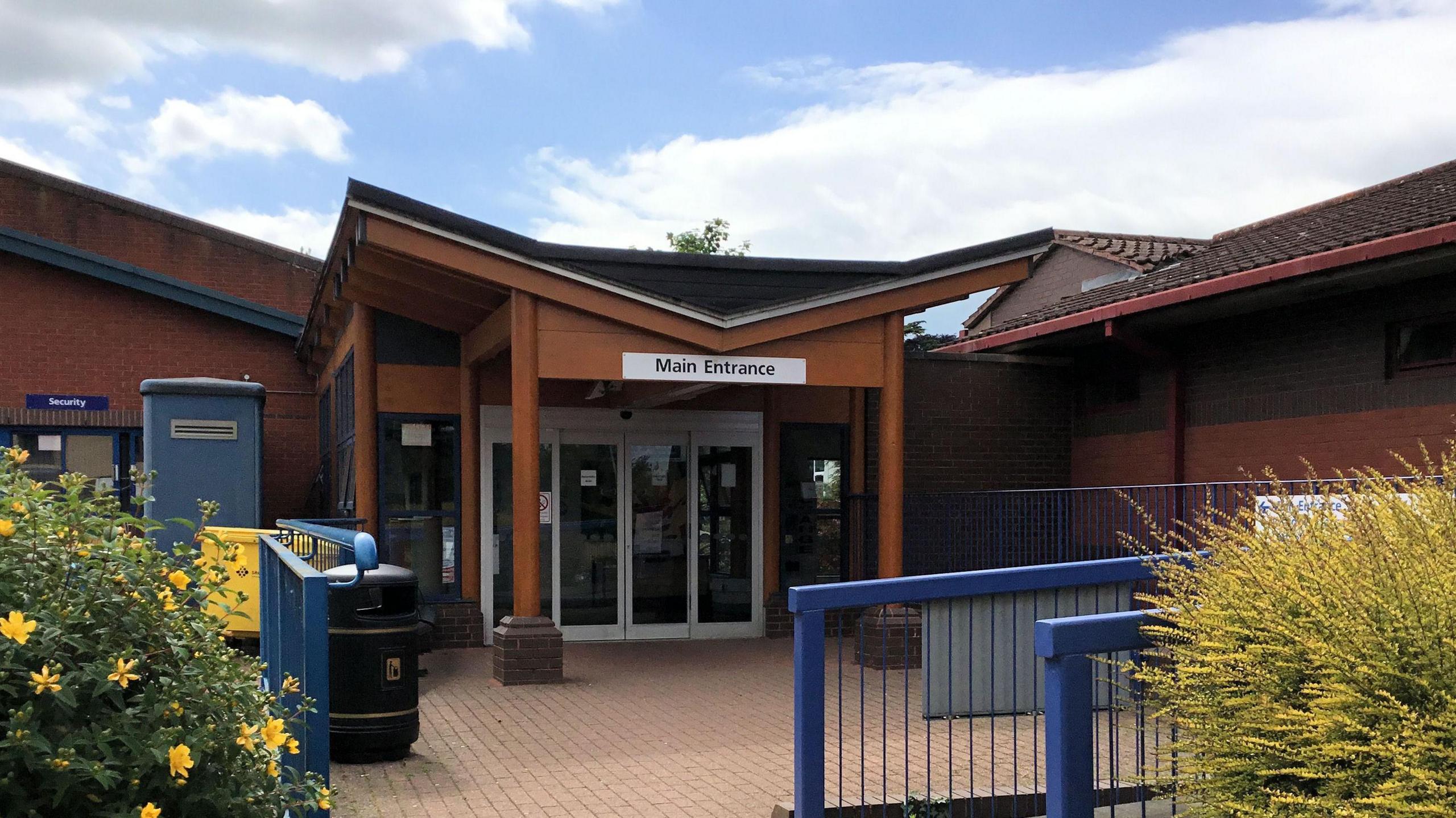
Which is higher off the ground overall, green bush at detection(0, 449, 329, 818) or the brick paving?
green bush at detection(0, 449, 329, 818)

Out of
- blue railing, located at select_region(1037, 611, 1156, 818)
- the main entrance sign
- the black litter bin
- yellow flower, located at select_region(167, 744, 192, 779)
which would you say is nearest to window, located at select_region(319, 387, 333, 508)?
the main entrance sign

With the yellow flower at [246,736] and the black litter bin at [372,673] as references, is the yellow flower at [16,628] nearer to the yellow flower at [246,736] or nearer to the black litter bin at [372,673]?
the yellow flower at [246,736]

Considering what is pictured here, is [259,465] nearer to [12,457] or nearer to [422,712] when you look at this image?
[422,712]

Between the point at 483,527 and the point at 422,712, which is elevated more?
the point at 483,527

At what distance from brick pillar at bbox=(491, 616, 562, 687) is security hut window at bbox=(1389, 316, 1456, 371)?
7.30 m

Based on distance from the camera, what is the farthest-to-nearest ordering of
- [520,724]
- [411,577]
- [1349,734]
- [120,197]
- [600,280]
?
[120,197], [600,280], [520,724], [411,577], [1349,734]

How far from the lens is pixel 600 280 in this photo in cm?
1133

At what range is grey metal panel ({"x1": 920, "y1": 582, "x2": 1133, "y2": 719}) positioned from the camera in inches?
244

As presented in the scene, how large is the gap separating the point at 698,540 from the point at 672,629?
3.31ft

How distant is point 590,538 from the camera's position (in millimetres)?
14102

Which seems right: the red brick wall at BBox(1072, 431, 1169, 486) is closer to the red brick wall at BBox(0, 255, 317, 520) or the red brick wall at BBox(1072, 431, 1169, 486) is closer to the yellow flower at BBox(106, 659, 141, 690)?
the red brick wall at BBox(0, 255, 317, 520)

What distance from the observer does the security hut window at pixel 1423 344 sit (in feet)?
33.5

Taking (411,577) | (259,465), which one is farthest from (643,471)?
(411,577)

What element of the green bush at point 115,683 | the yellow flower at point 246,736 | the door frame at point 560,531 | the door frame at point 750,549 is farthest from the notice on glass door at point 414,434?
the yellow flower at point 246,736
